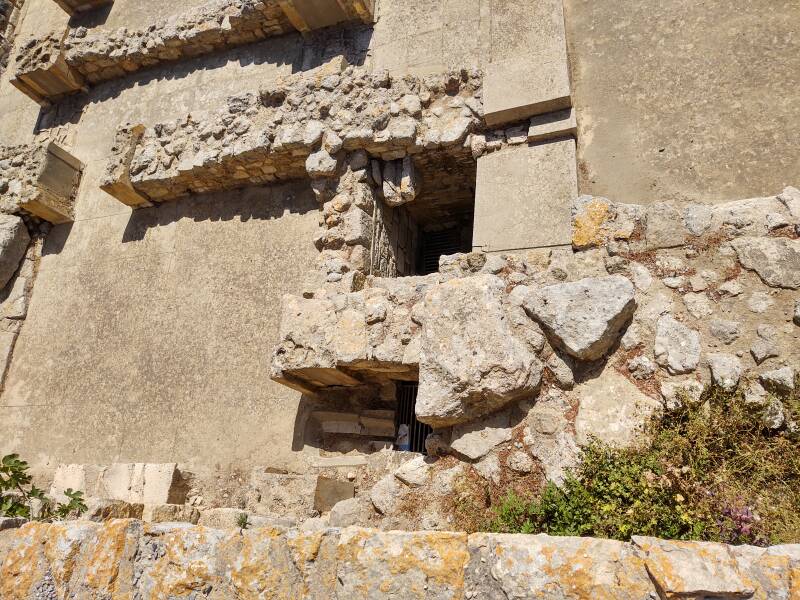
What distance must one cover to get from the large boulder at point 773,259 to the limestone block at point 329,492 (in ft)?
10.3

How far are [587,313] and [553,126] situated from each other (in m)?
2.04

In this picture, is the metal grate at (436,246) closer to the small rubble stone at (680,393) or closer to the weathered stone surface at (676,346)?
the weathered stone surface at (676,346)

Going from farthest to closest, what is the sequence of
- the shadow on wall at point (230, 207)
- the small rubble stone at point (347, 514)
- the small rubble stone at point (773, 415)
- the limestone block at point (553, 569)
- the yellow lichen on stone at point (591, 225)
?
the shadow on wall at point (230, 207) < the yellow lichen on stone at point (591, 225) < the small rubble stone at point (347, 514) < the small rubble stone at point (773, 415) < the limestone block at point (553, 569)

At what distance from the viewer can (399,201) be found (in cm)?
528

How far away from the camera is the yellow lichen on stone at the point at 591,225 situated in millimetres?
3654

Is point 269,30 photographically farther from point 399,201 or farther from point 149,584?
point 149,584

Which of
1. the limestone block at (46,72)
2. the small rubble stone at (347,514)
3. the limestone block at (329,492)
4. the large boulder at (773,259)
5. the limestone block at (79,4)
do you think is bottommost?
the small rubble stone at (347,514)

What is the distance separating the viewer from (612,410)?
3090 mm

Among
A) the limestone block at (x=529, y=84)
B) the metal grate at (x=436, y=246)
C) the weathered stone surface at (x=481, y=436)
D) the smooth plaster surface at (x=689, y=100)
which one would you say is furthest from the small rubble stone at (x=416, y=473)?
the metal grate at (x=436, y=246)

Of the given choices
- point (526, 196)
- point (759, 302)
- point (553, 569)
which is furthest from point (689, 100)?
point (553, 569)

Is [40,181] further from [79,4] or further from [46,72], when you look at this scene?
[79,4]

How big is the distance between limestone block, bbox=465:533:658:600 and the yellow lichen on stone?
84.5 inches

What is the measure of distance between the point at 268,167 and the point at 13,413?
4.03 meters

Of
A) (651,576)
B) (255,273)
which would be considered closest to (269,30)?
(255,273)
